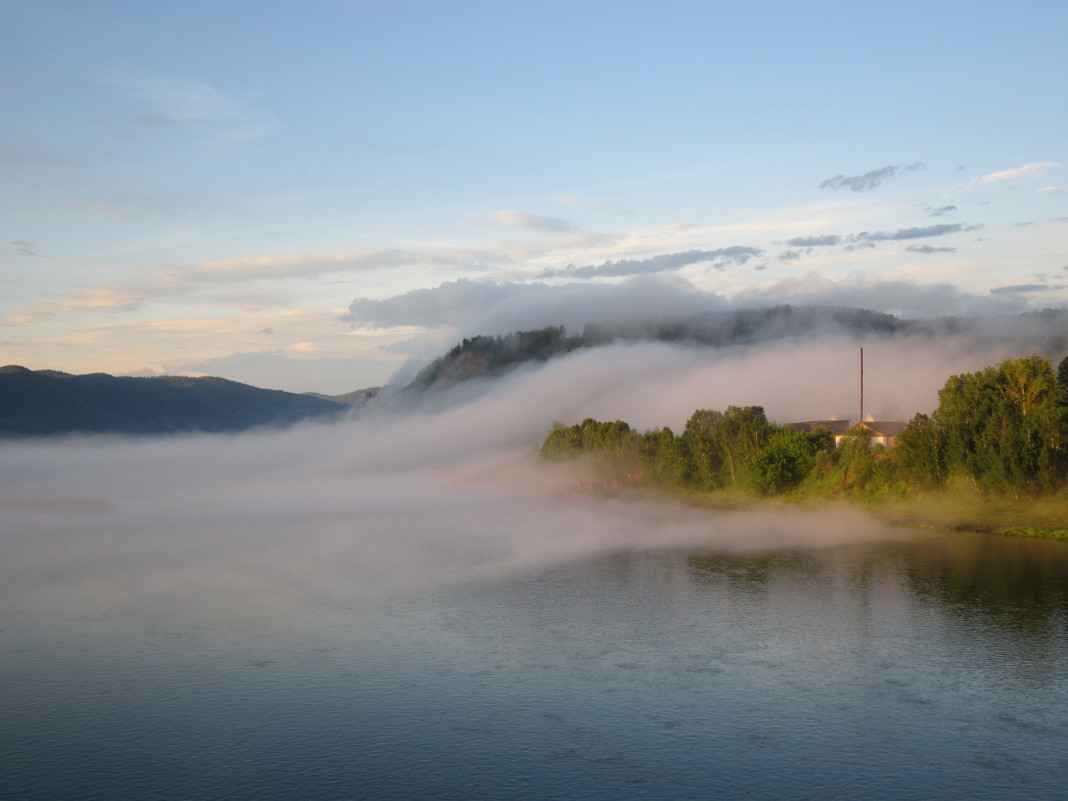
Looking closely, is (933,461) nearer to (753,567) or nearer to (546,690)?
(753,567)

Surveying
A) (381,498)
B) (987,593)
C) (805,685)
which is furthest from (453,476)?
(805,685)

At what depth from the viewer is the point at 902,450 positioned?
7206cm

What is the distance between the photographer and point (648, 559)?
56.5 m

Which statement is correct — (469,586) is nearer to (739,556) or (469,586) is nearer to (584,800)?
(739,556)

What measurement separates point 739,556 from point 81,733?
131 feet

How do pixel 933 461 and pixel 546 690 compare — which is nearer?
pixel 546 690

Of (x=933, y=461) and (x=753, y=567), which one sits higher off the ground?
(x=933, y=461)

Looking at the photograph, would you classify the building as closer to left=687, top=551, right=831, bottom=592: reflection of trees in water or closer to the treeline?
the treeline

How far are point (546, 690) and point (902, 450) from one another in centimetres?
5152

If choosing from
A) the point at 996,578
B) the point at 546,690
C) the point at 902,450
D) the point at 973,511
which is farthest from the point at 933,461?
the point at 546,690

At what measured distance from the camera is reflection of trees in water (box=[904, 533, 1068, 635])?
130ft

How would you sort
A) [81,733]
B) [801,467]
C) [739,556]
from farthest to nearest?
1. [801,467]
2. [739,556]
3. [81,733]

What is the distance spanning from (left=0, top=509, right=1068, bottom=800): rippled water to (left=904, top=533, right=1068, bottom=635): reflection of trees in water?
9.8 inches

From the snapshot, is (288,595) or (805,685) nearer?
(805,685)
